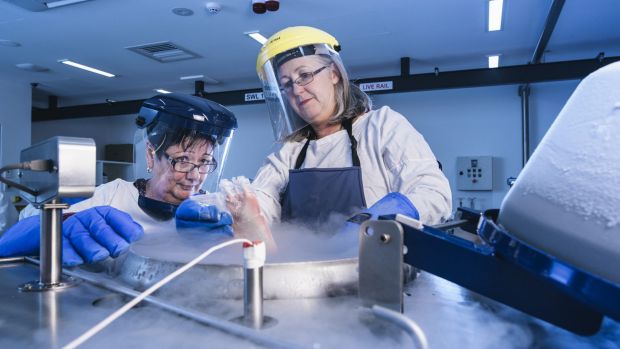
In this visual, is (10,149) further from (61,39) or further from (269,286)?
(269,286)

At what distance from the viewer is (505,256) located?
45 centimetres

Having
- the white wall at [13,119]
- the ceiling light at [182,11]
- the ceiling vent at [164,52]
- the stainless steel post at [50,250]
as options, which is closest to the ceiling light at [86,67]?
the ceiling vent at [164,52]

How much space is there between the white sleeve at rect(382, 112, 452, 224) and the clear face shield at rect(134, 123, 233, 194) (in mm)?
669

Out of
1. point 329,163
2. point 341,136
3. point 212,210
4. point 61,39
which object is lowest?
point 212,210

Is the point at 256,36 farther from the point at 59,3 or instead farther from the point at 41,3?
the point at 41,3

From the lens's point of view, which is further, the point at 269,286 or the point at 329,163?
the point at 329,163

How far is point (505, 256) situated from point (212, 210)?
0.78 m

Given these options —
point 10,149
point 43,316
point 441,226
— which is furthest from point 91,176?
point 10,149

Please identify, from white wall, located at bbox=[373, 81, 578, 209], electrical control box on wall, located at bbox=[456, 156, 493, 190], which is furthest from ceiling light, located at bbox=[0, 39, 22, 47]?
electrical control box on wall, located at bbox=[456, 156, 493, 190]

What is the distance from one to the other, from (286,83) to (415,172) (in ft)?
1.95

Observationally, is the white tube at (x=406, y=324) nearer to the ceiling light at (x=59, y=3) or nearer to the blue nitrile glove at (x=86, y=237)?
the blue nitrile glove at (x=86, y=237)

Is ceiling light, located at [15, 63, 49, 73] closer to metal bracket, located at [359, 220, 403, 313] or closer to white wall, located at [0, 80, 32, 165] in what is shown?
white wall, located at [0, 80, 32, 165]

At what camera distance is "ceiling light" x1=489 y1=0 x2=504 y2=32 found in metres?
3.62

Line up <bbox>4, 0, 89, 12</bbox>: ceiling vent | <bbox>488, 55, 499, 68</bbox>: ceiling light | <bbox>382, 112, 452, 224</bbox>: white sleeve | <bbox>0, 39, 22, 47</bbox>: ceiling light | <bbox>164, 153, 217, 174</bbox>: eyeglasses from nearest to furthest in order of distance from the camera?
<bbox>382, 112, 452, 224</bbox>: white sleeve
<bbox>164, 153, 217, 174</bbox>: eyeglasses
<bbox>4, 0, 89, 12</bbox>: ceiling vent
<bbox>0, 39, 22, 47</bbox>: ceiling light
<bbox>488, 55, 499, 68</bbox>: ceiling light
